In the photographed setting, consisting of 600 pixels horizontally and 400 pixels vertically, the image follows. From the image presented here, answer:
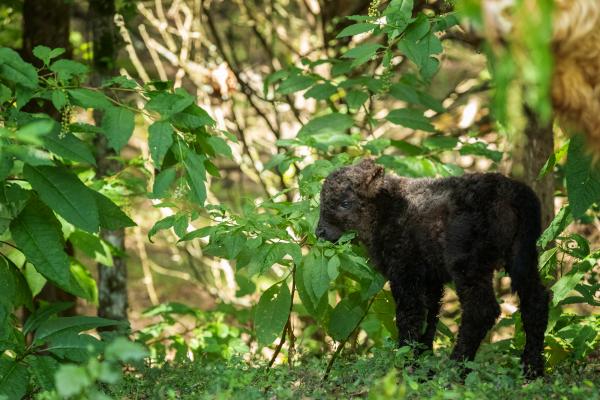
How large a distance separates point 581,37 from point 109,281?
17.7 feet

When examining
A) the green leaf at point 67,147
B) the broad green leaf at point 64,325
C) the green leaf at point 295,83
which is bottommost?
the broad green leaf at point 64,325

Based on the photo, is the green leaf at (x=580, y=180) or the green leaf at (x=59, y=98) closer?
the green leaf at (x=580, y=180)

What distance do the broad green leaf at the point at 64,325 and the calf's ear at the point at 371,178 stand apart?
183 cm

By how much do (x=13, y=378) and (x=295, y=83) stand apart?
3.32 metres

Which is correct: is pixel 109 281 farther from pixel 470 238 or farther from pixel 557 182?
pixel 557 182

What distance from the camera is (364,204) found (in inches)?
212

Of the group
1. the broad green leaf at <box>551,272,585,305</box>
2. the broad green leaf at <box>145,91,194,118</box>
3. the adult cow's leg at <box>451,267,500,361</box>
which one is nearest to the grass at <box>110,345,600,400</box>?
the adult cow's leg at <box>451,267,500,361</box>

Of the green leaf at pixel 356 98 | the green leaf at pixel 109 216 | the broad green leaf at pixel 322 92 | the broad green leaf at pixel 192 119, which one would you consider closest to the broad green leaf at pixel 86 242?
the green leaf at pixel 109 216

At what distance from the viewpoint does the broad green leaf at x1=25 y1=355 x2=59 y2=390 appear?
4.31 meters

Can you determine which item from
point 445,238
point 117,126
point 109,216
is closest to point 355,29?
point 445,238

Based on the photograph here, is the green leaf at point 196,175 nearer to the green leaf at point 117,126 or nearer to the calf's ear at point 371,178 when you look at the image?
the green leaf at point 117,126

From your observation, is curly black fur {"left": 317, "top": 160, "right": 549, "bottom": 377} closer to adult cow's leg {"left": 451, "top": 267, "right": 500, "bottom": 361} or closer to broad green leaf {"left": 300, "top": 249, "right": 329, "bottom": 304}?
adult cow's leg {"left": 451, "top": 267, "right": 500, "bottom": 361}

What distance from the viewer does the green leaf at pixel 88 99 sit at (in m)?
4.57

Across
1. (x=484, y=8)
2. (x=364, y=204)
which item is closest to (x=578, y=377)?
(x=364, y=204)
